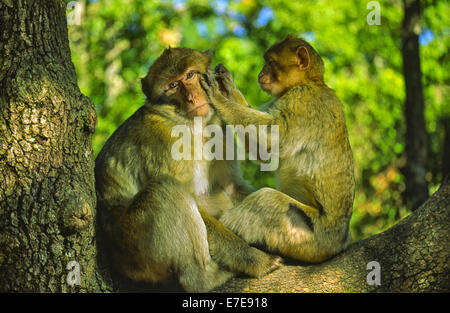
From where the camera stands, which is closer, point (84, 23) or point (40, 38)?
point (40, 38)

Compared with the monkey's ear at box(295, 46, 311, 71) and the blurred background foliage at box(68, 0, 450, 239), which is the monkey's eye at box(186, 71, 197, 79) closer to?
the monkey's ear at box(295, 46, 311, 71)

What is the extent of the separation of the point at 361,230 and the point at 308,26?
4569mm

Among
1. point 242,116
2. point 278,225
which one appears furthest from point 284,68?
point 278,225

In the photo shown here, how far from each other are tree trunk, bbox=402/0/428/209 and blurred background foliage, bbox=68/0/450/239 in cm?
221

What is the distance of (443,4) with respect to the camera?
8859mm

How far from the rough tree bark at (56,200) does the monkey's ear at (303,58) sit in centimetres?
179

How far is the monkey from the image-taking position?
154 inches

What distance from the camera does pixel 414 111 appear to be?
735cm

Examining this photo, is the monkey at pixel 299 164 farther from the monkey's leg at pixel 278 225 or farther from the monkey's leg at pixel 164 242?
the monkey's leg at pixel 164 242

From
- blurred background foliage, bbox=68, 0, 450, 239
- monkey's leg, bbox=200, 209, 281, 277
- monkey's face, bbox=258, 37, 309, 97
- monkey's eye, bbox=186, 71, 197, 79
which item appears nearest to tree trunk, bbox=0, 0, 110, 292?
monkey's leg, bbox=200, 209, 281, 277

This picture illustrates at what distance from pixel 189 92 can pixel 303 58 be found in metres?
1.20
